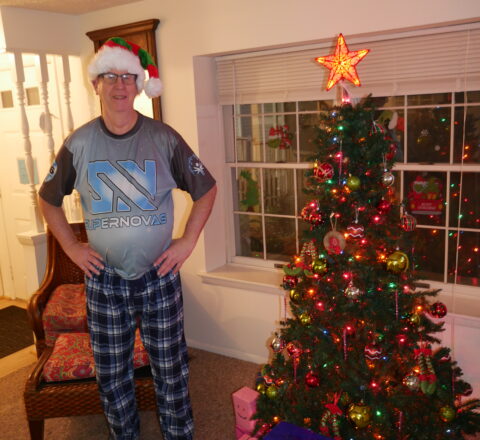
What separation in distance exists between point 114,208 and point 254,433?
42.8 inches

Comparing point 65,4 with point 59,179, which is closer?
point 59,179

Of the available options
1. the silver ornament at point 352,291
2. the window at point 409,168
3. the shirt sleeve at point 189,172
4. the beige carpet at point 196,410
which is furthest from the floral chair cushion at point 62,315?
the silver ornament at point 352,291

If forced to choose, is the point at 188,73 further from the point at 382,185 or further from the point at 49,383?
the point at 49,383

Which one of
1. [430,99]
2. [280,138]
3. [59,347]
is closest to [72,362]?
[59,347]

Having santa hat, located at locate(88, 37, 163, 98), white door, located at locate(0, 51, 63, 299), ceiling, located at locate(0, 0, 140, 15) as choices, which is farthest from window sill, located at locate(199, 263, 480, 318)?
ceiling, located at locate(0, 0, 140, 15)

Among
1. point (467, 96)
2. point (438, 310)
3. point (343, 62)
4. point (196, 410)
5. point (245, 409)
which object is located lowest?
point (196, 410)

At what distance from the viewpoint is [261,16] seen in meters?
2.66

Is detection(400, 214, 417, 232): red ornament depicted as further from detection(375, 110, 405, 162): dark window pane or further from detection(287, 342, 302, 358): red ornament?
detection(375, 110, 405, 162): dark window pane

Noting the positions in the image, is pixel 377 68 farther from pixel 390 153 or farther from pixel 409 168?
pixel 390 153

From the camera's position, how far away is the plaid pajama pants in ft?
6.17

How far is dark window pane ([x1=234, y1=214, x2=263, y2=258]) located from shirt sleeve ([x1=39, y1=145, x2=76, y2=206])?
157cm

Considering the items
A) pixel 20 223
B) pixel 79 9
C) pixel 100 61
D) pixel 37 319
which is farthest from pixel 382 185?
pixel 20 223

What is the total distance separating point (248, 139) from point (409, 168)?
1043mm

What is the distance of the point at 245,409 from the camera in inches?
88.6
